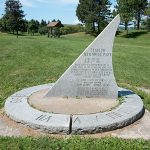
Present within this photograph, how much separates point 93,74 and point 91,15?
4770cm

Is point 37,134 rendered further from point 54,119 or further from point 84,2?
point 84,2

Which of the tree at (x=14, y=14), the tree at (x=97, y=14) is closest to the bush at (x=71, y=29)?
the tree at (x=97, y=14)

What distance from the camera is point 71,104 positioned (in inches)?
287

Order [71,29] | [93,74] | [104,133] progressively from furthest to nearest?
[71,29] → [93,74] → [104,133]

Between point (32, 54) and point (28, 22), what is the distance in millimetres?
48772

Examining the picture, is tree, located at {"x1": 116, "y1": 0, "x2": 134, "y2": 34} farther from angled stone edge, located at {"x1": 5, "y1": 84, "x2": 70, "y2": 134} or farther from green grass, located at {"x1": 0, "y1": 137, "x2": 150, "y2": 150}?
green grass, located at {"x1": 0, "y1": 137, "x2": 150, "y2": 150}

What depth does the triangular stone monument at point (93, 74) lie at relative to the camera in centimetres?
756

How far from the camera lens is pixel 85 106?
720cm

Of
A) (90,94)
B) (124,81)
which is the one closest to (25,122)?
(90,94)

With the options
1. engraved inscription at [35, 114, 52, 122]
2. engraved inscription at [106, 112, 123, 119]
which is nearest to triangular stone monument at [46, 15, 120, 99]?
engraved inscription at [106, 112, 123, 119]

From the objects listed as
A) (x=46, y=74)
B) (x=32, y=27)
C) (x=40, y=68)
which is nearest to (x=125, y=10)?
(x=32, y=27)

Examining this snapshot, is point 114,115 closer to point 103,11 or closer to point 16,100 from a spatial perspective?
point 16,100

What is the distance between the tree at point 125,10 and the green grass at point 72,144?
42.7 m

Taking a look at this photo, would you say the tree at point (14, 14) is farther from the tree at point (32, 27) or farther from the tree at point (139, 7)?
the tree at point (139, 7)
